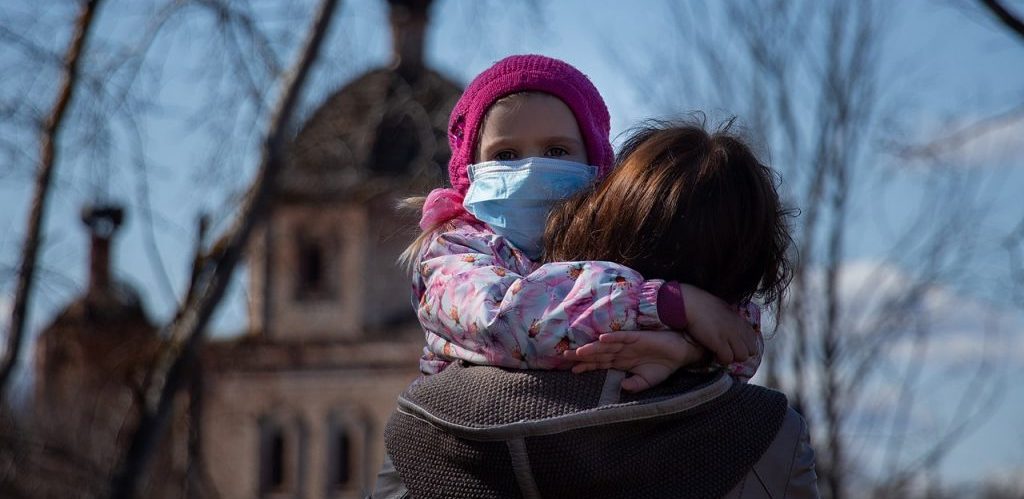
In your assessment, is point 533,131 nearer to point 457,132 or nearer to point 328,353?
point 457,132

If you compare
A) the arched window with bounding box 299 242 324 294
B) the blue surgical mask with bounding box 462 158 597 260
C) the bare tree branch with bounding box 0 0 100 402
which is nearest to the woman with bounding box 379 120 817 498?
the blue surgical mask with bounding box 462 158 597 260

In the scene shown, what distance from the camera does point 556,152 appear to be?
305cm

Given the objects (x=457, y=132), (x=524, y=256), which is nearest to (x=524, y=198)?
(x=524, y=256)

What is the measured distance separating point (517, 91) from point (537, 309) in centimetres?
54

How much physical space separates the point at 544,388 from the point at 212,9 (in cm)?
748

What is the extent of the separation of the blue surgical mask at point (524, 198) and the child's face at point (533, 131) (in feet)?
0.14

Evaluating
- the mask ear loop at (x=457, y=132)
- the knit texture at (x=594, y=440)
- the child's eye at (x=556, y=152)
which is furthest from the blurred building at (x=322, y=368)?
the knit texture at (x=594, y=440)

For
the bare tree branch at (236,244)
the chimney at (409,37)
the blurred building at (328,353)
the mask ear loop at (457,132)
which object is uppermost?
the chimney at (409,37)

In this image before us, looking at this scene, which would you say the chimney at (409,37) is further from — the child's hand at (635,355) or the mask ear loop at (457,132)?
the child's hand at (635,355)

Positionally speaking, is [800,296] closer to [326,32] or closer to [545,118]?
[326,32]

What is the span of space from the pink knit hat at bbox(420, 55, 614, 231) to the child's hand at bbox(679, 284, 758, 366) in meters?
0.42

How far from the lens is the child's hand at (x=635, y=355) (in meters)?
2.64

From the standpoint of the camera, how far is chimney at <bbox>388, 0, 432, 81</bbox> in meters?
35.5

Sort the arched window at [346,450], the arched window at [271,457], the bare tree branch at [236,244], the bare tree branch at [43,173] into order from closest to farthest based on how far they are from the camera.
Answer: the bare tree branch at [43,173]
the bare tree branch at [236,244]
the arched window at [346,450]
the arched window at [271,457]
